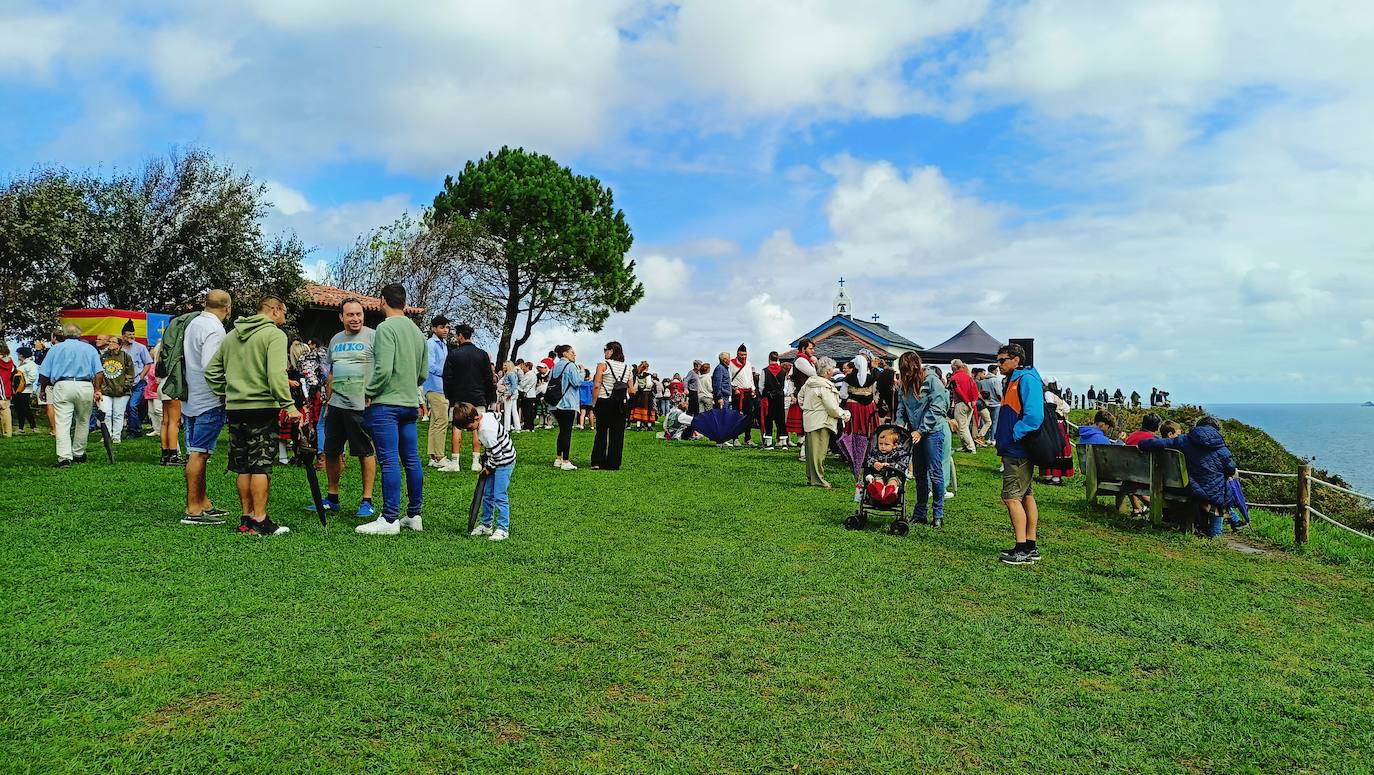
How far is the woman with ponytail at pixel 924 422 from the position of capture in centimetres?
920

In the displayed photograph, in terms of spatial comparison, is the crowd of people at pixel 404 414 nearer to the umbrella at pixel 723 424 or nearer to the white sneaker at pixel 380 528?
the white sneaker at pixel 380 528

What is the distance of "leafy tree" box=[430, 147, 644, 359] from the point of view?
4147 centimetres

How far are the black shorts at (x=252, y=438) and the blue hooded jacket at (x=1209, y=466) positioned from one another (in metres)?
8.99

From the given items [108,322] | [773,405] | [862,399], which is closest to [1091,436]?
[862,399]

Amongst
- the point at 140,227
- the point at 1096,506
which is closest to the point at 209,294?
the point at 1096,506

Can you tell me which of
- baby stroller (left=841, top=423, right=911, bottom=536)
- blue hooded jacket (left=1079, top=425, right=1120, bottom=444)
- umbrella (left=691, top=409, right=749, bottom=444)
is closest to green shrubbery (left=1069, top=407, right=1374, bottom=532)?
blue hooded jacket (left=1079, top=425, right=1120, bottom=444)

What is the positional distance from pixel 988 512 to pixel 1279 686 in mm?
5774

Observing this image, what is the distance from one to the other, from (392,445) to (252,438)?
1.05 m

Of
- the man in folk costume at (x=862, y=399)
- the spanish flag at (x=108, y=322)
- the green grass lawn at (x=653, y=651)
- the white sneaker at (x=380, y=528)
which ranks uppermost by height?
the spanish flag at (x=108, y=322)

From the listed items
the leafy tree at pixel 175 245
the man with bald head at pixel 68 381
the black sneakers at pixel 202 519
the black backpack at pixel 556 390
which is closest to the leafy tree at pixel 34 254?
the leafy tree at pixel 175 245

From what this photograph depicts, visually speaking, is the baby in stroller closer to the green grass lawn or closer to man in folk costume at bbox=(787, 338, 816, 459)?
the green grass lawn

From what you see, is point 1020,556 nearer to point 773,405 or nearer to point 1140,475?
point 1140,475

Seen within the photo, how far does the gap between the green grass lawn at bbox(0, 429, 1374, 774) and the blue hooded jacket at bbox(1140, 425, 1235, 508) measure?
1002 millimetres

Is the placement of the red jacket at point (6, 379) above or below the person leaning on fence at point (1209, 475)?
above
